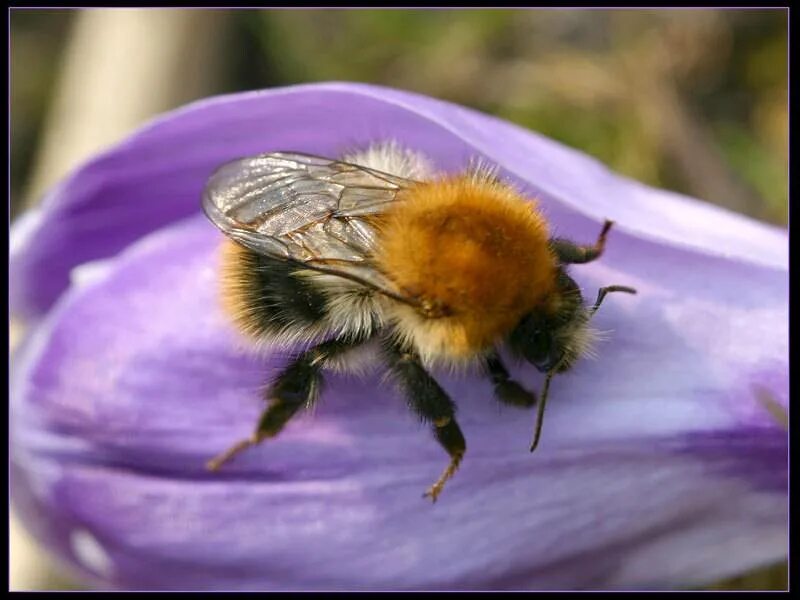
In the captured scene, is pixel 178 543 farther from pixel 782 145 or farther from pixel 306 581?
pixel 782 145

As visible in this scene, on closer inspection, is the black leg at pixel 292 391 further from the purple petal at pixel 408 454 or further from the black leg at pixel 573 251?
the black leg at pixel 573 251

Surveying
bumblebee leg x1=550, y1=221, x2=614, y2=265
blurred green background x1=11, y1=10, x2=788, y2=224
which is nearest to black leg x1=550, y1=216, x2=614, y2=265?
bumblebee leg x1=550, y1=221, x2=614, y2=265

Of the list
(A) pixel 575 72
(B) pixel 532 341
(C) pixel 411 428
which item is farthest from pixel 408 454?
(A) pixel 575 72

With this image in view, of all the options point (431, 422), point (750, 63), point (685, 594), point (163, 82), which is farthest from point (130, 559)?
point (750, 63)

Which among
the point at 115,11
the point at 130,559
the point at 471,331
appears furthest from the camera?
the point at 115,11

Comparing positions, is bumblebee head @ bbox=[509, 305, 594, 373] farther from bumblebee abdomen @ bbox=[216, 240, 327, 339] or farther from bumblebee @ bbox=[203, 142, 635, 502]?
Result: bumblebee abdomen @ bbox=[216, 240, 327, 339]

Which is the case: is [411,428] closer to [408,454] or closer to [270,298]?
[408,454]
